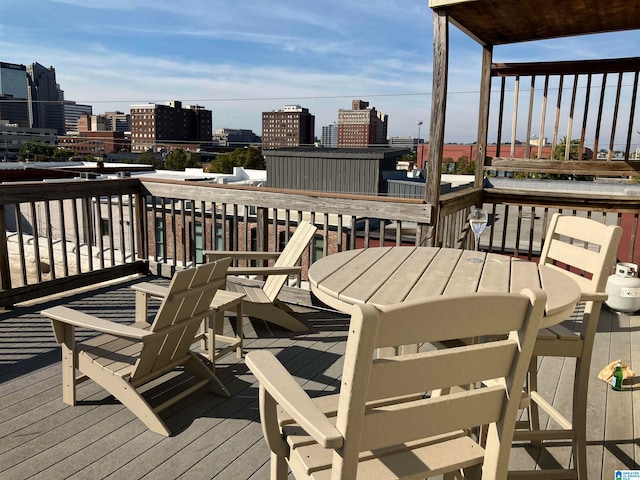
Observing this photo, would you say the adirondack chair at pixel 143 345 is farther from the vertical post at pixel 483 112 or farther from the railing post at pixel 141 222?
the vertical post at pixel 483 112

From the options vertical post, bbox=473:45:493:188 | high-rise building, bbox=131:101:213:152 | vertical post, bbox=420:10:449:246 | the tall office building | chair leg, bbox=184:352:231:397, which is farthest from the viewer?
the tall office building

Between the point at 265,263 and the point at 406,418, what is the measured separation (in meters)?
3.65

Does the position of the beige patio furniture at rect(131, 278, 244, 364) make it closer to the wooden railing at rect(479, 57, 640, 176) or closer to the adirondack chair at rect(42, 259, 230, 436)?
the adirondack chair at rect(42, 259, 230, 436)

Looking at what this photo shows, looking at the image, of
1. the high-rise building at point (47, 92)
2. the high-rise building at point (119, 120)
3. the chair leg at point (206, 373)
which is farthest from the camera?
the high-rise building at point (119, 120)

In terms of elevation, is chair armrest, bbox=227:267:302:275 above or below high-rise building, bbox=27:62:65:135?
below

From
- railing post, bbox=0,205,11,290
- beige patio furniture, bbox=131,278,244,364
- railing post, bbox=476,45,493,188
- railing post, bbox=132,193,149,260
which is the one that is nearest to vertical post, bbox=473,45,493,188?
railing post, bbox=476,45,493,188

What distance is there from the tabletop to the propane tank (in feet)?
8.17

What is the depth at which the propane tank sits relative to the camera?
14.1 ft

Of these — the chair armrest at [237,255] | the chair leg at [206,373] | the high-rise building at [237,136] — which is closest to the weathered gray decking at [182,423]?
the chair leg at [206,373]

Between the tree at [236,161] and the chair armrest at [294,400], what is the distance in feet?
168

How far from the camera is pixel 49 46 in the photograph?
56281 mm

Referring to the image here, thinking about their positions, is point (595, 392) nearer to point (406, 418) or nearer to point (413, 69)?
point (406, 418)

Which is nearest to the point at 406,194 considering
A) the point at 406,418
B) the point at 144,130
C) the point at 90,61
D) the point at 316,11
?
the point at 316,11

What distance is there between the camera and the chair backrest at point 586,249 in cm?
199
